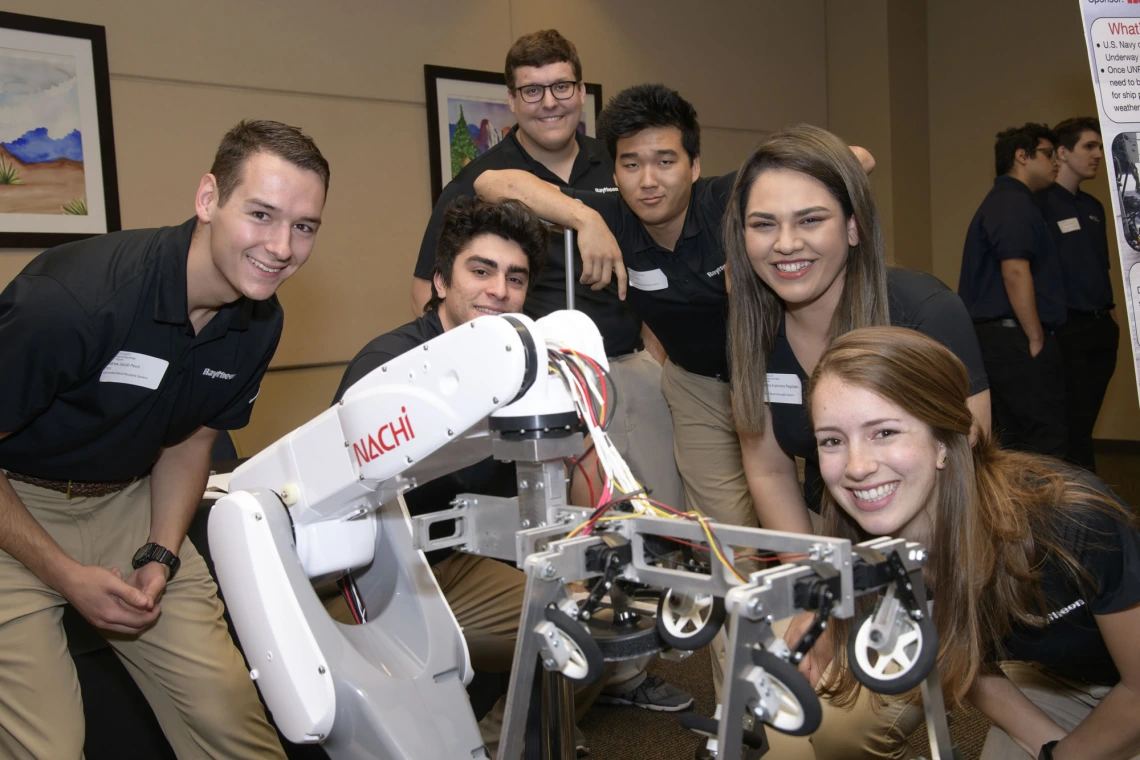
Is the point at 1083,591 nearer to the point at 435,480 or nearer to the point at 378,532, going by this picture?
the point at 378,532

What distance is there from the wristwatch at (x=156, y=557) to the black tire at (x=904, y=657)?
141 cm

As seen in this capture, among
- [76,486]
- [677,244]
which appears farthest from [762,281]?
[76,486]

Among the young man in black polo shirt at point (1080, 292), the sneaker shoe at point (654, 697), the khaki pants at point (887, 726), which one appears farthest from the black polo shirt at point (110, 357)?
the young man in black polo shirt at point (1080, 292)

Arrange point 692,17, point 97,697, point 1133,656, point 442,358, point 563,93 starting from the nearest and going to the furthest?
1. point 442,358
2. point 1133,656
3. point 97,697
4. point 563,93
5. point 692,17

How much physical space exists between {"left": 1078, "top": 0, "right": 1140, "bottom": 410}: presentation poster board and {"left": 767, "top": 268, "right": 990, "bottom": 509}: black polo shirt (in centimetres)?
89

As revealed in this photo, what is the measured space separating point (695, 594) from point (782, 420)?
1.02 meters

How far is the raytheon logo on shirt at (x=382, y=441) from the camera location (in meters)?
1.14

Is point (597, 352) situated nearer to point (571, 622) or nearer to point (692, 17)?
point (571, 622)

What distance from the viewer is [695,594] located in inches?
38.3

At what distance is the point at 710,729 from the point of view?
919mm

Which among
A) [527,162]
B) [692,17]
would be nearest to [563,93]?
[527,162]

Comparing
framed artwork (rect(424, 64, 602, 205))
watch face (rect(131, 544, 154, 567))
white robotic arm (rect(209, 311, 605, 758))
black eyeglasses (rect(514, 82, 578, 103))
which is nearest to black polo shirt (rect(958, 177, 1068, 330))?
framed artwork (rect(424, 64, 602, 205))

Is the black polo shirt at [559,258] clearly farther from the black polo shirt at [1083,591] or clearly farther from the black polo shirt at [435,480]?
the black polo shirt at [1083,591]

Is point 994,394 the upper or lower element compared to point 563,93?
lower
